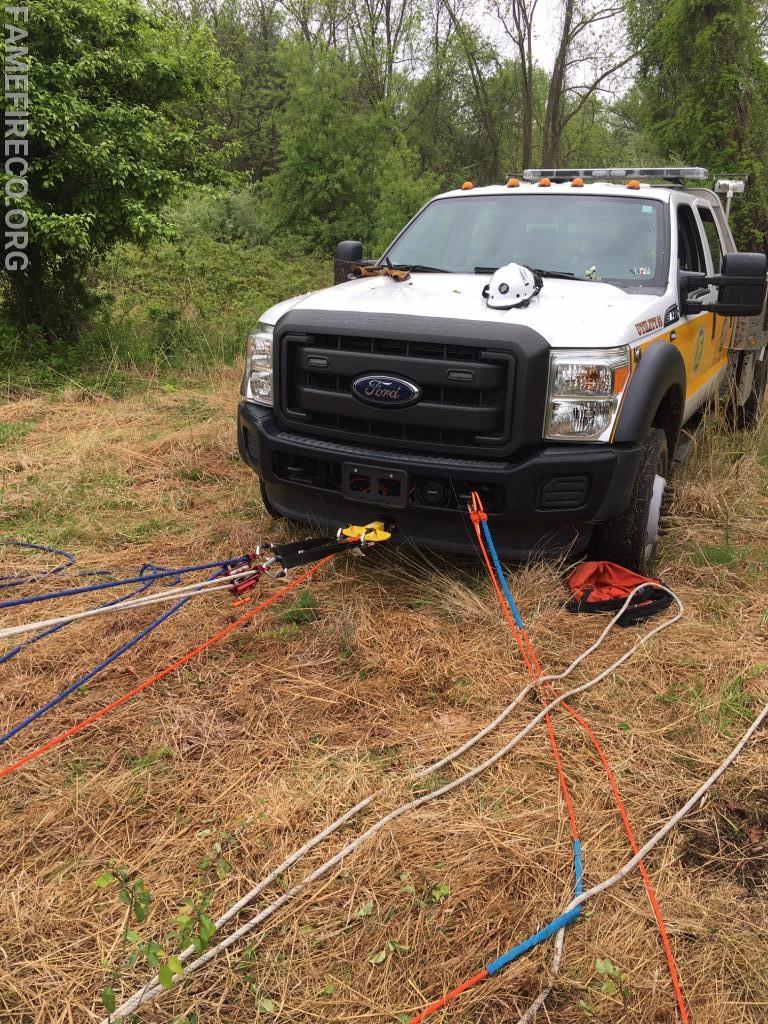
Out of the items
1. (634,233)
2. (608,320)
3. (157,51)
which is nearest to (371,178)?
(157,51)

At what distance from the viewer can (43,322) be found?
902 centimetres

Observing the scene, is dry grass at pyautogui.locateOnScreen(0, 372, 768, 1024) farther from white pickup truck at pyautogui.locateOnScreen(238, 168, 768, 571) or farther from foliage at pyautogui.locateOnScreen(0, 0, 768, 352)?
foliage at pyautogui.locateOnScreen(0, 0, 768, 352)

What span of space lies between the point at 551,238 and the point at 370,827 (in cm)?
358

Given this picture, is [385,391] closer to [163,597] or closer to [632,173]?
[163,597]

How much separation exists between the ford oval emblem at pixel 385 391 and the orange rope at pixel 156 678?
3.02 ft

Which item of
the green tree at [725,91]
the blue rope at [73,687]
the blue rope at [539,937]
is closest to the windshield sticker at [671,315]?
the blue rope at [73,687]

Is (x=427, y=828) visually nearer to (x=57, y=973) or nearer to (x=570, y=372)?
(x=57, y=973)

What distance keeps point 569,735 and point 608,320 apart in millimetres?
1848

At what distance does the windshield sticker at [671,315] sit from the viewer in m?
4.36

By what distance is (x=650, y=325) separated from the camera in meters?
4.05

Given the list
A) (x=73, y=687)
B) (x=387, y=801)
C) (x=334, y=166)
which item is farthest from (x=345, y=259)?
(x=334, y=166)

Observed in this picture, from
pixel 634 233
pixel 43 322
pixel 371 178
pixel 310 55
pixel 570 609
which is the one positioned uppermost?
pixel 310 55

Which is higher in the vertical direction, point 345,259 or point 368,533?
point 345,259

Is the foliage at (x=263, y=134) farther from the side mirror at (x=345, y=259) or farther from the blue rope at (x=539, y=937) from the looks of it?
the blue rope at (x=539, y=937)
